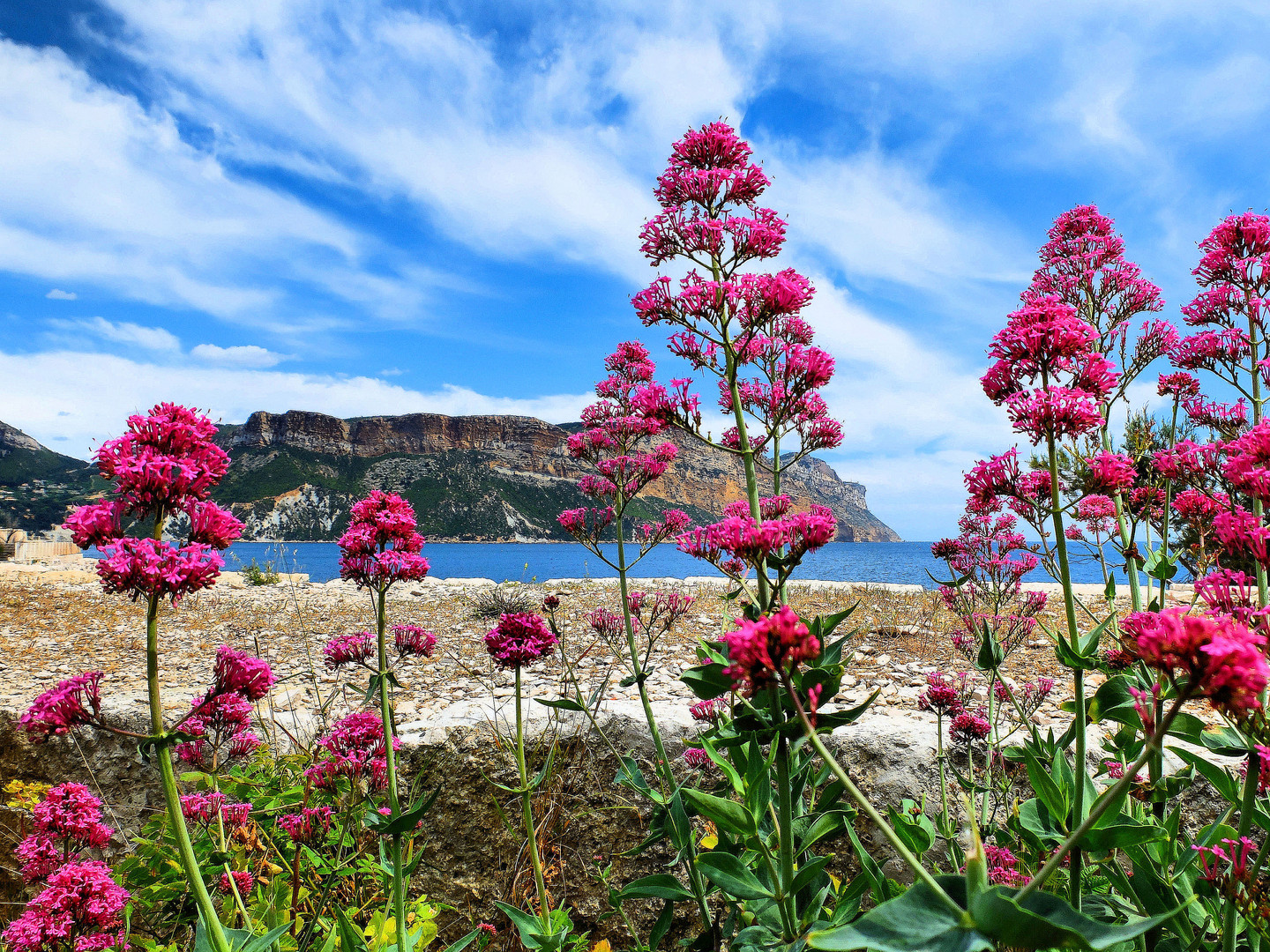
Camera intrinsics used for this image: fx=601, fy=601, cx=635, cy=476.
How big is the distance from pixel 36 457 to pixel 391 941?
17993 centimetres

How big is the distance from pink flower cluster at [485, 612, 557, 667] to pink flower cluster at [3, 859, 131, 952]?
1822 millimetres

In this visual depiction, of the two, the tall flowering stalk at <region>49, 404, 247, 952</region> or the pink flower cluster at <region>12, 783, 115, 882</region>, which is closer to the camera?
the tall flowering stalk at <region>49, 404, 247, 952</region>

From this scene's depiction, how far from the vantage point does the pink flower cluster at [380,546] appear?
2.84 meters

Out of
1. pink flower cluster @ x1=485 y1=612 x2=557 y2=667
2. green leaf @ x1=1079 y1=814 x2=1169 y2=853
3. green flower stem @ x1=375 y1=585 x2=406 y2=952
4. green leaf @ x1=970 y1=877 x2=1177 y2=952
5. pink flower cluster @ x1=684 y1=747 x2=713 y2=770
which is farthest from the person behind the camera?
pink flower cluster @ x1=684 y1=747 x2=713 y2=770

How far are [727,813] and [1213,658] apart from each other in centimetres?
124

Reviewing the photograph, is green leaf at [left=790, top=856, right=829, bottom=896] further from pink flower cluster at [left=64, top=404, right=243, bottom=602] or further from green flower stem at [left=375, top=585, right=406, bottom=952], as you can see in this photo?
pink flower cluster at [left=64, top=404, right=243, bottom=602]

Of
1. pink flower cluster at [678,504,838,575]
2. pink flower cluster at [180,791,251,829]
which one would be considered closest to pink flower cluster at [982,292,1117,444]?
pink flower cluster at [678,504,838,575]

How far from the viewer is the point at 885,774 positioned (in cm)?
378

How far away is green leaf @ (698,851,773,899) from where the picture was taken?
1805 mm

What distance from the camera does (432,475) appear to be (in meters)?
135

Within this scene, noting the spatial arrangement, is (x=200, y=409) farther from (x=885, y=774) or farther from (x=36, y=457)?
(x=36, y=457)

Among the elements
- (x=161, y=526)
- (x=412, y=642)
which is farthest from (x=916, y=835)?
(x=161, y=526)

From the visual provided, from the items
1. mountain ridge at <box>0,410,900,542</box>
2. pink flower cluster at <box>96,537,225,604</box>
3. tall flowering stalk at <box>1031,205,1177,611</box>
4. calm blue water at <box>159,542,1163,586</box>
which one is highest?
mountain ridge at <box>0,410,900,542</box>

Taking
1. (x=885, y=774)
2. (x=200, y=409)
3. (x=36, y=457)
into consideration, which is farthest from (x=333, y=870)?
(x=36, y=457)
